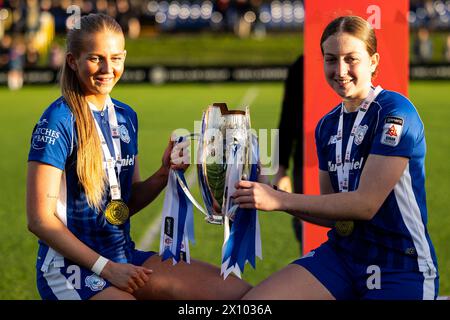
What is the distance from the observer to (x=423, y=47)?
31.6m

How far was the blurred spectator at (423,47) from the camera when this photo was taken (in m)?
31.3

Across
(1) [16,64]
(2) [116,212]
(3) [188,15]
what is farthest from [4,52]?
(2) [116,212]

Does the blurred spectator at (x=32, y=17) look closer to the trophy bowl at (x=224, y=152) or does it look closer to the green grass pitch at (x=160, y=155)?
the green grass pitch at (x=160, y=155)

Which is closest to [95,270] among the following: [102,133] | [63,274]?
[63,274]

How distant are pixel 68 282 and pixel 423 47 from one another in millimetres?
29792

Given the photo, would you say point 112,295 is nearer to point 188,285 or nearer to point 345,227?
point 188,285

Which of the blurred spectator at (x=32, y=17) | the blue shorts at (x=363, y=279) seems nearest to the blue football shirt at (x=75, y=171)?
the blue shorts at (x=363, y=279)

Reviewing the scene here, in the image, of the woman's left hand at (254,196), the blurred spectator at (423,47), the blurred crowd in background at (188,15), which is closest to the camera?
the woman's left hand at (254,196)

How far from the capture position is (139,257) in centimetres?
349

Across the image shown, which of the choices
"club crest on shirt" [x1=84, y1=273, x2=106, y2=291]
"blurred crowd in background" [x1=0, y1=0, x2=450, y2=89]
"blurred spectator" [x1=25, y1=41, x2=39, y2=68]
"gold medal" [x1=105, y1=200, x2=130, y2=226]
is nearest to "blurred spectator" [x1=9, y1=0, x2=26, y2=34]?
"blurred crowd in background" [x1=0, y1=0, x2=450, y2=89]

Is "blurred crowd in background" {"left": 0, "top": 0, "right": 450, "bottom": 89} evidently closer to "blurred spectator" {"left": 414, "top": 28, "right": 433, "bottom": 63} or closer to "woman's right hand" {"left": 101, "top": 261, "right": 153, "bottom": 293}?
"blurred spectator" {"left": 414, "top": 28, "right": 433, "bottom": 63}

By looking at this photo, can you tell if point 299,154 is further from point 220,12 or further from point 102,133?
point 220,12

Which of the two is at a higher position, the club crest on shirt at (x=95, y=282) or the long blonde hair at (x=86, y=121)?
the long blonde hair at (x=86, y=121)

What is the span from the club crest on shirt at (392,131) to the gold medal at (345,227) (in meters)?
0.35
